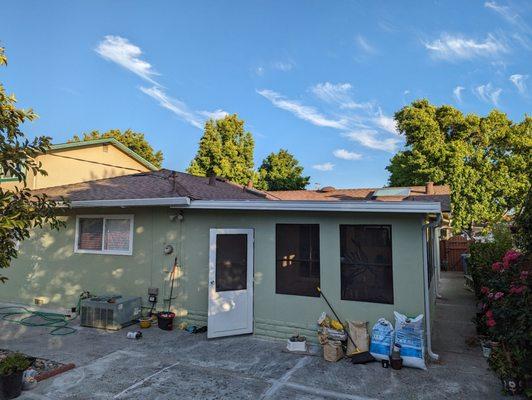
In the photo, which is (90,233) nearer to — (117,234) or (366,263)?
(117,234)

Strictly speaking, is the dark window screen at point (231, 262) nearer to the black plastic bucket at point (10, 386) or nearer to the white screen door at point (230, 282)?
the white screen door at point (230, 282)

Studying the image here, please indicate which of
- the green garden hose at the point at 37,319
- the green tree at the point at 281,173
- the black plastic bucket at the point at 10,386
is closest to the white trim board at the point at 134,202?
the green garden hose at the point at 37,319

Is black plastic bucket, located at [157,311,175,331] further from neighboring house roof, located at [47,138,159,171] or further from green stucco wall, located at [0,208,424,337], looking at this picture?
neighboring house roof, located at [47,138,159,171]

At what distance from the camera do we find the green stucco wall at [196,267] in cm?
550

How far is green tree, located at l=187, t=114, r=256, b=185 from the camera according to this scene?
22.2 m

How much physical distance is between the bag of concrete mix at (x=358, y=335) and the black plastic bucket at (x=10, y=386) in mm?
4517

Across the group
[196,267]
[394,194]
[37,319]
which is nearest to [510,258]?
[196,267]

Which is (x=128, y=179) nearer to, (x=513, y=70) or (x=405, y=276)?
(x=405, y=276)

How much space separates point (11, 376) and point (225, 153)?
63.3 ft

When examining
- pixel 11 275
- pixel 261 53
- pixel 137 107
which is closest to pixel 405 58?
pixel 261 53

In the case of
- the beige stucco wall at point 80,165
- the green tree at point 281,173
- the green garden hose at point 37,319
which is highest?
the green tree at point 281,173

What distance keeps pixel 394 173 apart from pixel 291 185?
7393 mm

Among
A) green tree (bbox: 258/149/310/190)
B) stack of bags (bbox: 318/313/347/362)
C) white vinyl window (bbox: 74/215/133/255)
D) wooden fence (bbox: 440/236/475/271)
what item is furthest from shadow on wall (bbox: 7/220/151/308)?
green tree (bbox: 258/149/310/190)

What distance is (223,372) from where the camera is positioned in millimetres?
4723
